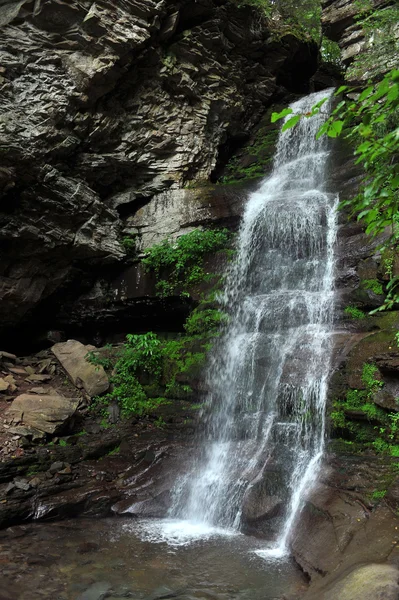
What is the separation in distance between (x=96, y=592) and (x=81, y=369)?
245 inches

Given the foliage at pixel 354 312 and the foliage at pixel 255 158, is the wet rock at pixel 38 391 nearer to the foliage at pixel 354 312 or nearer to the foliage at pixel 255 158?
the foliage at pixel 354 312

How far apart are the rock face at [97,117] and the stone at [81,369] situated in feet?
5.20

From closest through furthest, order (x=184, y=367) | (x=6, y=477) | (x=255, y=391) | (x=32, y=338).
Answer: (x=6, y=477) → (x=255, y=391) → (x=184, y=367) → (x=32, y=338)

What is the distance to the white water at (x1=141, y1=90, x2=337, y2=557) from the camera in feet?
22.3

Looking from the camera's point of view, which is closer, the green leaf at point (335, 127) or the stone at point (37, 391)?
the green leaf at point (335, 127)

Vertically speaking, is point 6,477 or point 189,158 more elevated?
point 189,158

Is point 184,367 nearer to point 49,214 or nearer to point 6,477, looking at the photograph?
point 6,477

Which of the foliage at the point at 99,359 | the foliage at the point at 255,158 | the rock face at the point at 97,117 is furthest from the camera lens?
the foliage at the point at 255,158

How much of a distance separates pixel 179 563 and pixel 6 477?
3.64 metres

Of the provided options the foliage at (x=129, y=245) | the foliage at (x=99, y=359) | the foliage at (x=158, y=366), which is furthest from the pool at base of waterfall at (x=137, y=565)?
the foliage at (x=129, y=245)

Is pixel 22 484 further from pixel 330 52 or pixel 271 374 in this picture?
pixel 330 52

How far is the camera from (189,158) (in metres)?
13.7

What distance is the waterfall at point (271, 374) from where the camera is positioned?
22.3 ft

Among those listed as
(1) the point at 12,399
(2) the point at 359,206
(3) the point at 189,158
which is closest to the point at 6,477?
(1) the point at 12,399
